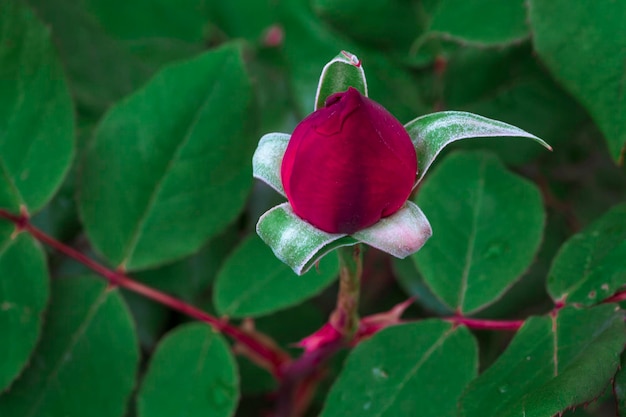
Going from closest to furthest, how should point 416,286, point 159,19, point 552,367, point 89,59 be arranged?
point 552,367, point 416,286, point 89,59, point 159,19

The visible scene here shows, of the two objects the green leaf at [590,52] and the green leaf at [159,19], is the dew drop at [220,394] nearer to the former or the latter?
the green leaf at [590,52]

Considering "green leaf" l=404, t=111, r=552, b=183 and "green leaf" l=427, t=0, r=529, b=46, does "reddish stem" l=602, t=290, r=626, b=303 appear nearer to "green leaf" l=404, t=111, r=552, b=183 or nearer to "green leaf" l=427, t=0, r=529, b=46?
"green leaf" l=404, t=111, r=552, b=183

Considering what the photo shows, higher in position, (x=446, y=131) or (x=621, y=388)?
(x=446, y=131)

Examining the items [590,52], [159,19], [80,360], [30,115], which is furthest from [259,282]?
[159,19]

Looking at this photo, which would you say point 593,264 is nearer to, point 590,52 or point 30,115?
point 590,52

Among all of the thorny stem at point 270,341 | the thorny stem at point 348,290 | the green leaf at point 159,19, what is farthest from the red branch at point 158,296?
the green leaf at point 159,19
